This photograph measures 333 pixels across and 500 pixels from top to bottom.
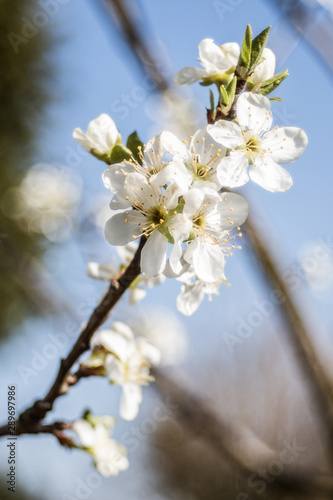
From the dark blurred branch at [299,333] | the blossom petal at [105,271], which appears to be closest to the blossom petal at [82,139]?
the blossom petal at [105,271]

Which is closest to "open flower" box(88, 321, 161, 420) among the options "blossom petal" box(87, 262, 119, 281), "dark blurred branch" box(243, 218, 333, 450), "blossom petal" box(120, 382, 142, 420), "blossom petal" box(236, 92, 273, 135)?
"blossom petal" box(120, 382, 142, 420)

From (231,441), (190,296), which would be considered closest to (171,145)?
(190,296)

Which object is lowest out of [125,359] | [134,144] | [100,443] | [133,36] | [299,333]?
[299,333]

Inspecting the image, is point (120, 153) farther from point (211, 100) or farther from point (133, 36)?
point (133, 36)

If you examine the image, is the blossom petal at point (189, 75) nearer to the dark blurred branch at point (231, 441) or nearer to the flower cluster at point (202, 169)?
the flower cluster at point (202, 169)

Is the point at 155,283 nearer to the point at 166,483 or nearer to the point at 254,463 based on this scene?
the point at 254,463

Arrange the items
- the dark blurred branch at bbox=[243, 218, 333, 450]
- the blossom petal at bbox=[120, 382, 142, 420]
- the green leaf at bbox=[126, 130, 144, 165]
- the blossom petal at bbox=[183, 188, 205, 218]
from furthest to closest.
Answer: the dark blurred branch at bbox=[243, 218, 333, 450] < the blossom petal at bbox=[120, 382, 142, 420] < the green leaf at bbox=[126, 130, 144, 165] < the blossom petal at bbox=[183, 188, 205, 218]

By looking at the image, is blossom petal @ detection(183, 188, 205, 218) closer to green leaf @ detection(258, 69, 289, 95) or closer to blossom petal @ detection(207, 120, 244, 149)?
blossom petal @ detection(207, 120, 244, 149)
